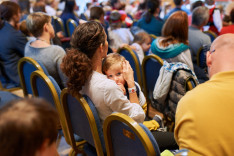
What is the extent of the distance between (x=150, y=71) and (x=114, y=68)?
66 cm

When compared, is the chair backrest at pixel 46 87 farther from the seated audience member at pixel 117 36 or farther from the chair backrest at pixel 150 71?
the seated audience member at pixel 117 36

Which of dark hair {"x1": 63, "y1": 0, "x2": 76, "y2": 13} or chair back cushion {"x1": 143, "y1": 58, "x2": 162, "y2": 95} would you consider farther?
dark hair {"x1": 63, "y1": 0, "x2": 76, "y2": 13}

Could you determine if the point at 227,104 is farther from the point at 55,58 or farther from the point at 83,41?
the point at 55,58

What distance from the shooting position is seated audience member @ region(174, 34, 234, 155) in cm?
98

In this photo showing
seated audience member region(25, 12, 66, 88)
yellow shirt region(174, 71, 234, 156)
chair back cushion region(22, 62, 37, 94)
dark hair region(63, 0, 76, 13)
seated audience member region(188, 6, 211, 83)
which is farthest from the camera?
A: dark hair region(63, 0, 76, 13)

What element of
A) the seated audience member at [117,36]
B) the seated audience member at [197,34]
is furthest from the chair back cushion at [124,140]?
the seated audience member at [117,36]

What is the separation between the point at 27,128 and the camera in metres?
0.64

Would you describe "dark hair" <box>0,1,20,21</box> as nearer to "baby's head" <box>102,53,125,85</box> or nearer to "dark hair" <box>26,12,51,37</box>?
"dark hair" <box>26,12,51,37</box>

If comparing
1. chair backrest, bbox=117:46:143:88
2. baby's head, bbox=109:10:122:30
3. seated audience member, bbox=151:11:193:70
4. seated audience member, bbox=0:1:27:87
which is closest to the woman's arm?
chair backrest, bbox=117:46:143:88

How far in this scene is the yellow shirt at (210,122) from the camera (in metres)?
0.98

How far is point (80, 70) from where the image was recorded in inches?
58.1

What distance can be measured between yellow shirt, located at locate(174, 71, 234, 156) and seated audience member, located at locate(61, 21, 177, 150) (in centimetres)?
53

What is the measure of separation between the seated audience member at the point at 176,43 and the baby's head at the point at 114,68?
0.99m

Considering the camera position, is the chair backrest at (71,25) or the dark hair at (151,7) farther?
the dark hair at (151,7)
